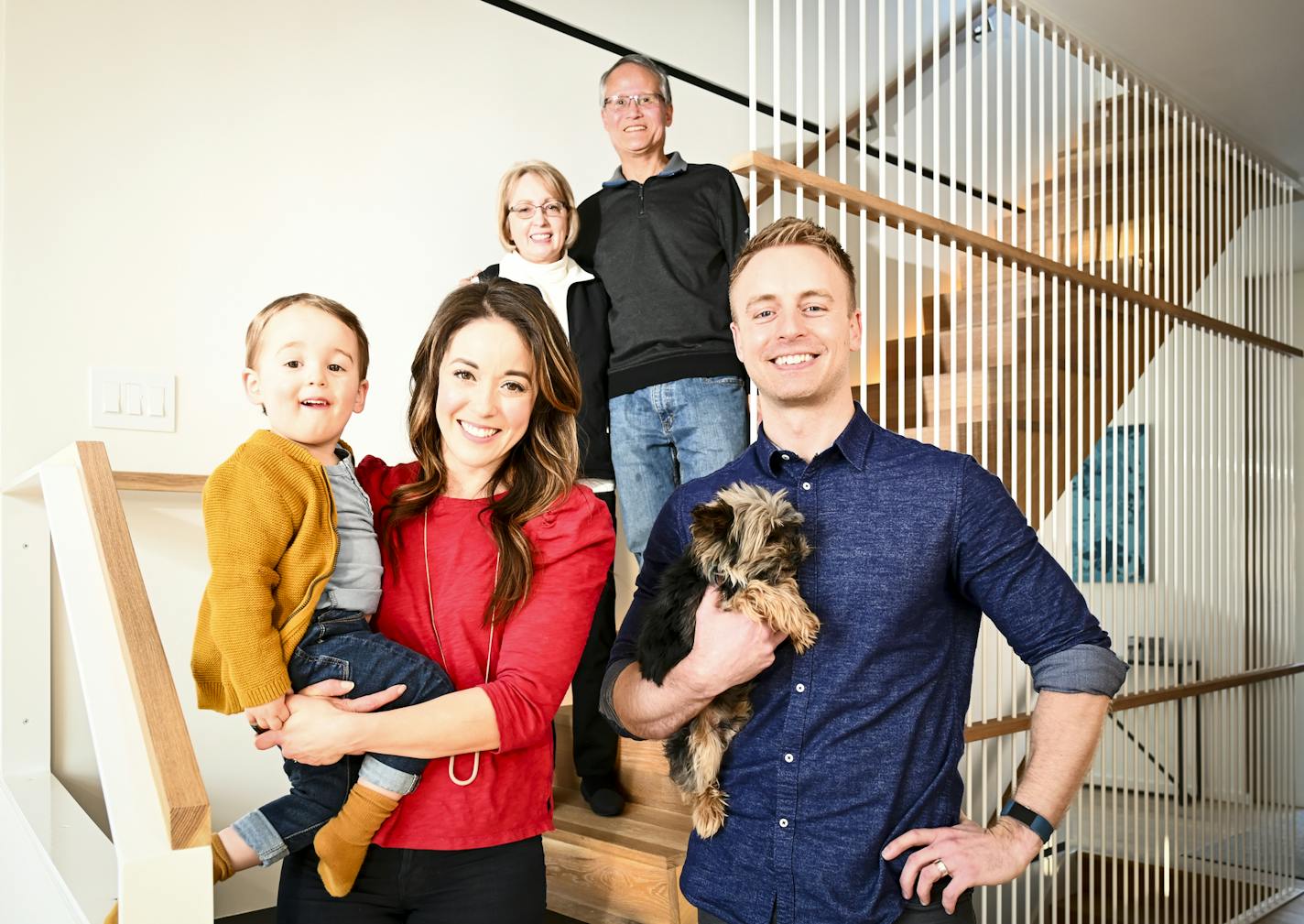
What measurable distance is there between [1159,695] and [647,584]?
10.5 feet

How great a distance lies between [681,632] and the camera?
4.68 ft

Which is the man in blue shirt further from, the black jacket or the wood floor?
the wood floor

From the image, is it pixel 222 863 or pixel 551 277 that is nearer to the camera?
pixel 222 863

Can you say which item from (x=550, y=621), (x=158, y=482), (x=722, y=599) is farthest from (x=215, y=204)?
(x=722, y=599)

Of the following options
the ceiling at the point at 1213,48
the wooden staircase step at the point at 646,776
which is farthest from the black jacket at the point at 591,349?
the ceiling at the point at 1213,48

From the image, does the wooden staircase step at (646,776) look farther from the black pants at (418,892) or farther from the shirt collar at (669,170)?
the shirt collar at (669,170)

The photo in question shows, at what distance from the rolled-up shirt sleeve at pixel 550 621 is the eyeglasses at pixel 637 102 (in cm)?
180

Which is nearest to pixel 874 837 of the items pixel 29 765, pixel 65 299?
pixel 29 765

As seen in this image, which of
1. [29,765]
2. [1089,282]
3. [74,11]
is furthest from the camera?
[1089,282]

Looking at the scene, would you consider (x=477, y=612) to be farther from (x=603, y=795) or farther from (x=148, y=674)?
(x=603, y=795)

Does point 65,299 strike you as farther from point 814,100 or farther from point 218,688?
point 814,100

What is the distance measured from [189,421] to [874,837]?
240cm

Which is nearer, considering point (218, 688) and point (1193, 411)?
point (218, 688)

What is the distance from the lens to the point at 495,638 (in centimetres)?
142
